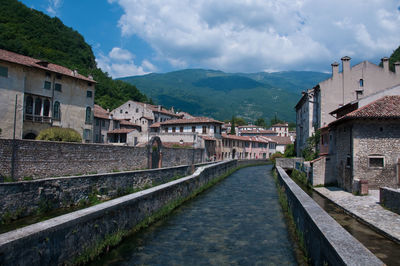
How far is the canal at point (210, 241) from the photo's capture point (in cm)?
741

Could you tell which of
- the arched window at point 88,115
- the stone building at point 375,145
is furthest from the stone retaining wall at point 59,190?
the arched window at point 88,115

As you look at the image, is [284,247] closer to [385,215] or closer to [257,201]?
[385,215]

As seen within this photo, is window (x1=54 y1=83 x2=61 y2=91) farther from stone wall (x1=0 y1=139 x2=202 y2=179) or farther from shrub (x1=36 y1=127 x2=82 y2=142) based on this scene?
stone wall (x1=0 y1=139 x2=202 y2=179)

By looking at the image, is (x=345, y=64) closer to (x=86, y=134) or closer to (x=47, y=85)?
(x=86, y=134)

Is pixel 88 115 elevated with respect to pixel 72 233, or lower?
elevated

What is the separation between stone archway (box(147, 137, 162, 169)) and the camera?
28750mm

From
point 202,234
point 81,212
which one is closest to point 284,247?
point 202,234

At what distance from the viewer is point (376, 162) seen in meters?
17.6

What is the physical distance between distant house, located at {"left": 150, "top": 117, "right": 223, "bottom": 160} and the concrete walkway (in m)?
26.9

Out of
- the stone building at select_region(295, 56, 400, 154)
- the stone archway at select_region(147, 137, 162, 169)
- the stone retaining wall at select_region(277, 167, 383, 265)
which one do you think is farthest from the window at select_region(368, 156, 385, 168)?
the stone archway at select_region(147, 137, 162, 169)

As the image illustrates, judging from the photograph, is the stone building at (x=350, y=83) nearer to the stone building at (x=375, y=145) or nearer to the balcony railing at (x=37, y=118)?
the stone building at (x=375, y=145)

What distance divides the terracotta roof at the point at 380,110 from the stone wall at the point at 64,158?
1710 cm

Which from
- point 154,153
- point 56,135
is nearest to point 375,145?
point 154,153

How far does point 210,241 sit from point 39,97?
29.2 meters
